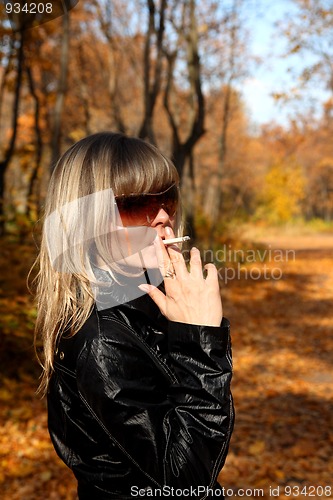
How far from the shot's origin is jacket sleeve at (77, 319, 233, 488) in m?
1.19

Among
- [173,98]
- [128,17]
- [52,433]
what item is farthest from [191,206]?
[52,433]

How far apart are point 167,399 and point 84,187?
0.58m

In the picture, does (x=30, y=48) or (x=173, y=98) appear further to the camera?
(x=173, y=98)

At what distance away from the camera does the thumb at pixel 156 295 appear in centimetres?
132

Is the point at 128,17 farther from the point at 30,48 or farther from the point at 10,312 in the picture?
the point at 10,312

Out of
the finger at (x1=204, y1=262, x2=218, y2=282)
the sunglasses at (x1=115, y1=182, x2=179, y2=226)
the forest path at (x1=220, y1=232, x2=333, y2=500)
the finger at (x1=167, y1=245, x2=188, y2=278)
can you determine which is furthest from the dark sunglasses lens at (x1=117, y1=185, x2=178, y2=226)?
the forest path at (x1=220, y1=232, x2=333, y2=500)

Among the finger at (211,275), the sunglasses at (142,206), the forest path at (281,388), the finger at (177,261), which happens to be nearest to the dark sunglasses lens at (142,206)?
the sunglasses at (142,206)

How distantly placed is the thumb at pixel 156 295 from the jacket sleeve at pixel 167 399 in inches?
2.4

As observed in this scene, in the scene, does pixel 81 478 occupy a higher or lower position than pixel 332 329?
higher

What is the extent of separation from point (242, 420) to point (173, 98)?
12023 millimetres

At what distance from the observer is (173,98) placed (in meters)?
15.3

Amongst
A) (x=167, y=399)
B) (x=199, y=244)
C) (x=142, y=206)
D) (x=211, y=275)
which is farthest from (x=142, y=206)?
(x=199, y=244)

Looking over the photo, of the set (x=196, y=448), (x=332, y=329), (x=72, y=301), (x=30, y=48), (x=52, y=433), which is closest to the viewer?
(x=196, y=448)

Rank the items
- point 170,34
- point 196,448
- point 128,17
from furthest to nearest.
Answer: point 128,17
point 170,34
point 196,448
